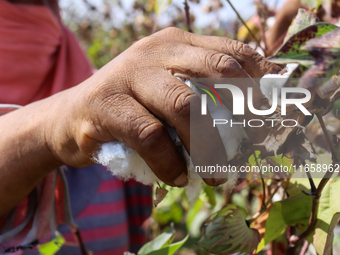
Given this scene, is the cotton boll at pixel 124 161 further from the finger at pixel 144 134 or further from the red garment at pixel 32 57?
the red garment at pixel 32 57

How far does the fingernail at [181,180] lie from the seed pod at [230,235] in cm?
12

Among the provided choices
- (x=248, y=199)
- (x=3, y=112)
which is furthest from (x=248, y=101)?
(x=248, y=199)

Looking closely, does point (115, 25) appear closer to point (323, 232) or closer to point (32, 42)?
point (32, 42)

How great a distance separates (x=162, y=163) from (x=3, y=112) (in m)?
0.52

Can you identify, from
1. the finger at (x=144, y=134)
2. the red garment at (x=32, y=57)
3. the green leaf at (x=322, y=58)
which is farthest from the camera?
the red garment at (x=32, y=57)

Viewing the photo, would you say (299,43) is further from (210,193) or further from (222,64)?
(210,193)

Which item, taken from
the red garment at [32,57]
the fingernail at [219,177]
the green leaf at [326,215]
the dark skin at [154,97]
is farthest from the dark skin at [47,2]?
the green leaf at [326,215]

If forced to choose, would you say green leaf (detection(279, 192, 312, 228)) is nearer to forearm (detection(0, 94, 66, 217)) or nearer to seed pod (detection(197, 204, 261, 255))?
seed pod (detection(197, 204, 261, 255))

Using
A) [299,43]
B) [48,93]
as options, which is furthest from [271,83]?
[48,93]

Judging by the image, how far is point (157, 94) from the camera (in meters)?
0.38

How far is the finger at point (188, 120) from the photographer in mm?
368

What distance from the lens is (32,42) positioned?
995 mm

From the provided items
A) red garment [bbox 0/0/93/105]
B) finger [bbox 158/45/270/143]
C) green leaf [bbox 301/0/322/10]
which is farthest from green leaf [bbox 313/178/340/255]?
red garment [bbox 0/0/93/105]

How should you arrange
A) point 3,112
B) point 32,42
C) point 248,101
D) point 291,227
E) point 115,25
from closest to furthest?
point 248,101, point 291,227, point 3,112, point 32,42, point 115,25
